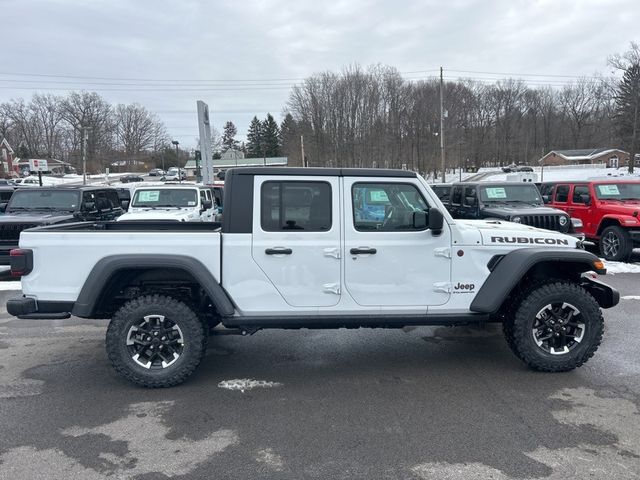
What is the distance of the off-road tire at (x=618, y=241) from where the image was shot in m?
10.2

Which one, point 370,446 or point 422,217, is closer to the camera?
point 370,446

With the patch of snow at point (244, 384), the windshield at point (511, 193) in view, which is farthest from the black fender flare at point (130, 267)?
the windshield at point (511, 193)

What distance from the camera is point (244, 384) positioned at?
4285 mm

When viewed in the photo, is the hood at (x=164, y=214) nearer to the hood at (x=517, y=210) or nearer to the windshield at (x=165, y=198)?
the windshield at (x=165, y=198)

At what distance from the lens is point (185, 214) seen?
10.9 m

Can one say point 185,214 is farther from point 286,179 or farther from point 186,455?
point 186,455

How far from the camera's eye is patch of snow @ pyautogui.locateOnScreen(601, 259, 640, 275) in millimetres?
9281

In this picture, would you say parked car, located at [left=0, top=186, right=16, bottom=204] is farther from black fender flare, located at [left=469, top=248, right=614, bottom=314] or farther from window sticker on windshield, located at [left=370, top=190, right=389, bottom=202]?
black fender flare, located at [left=469, top=248, right=614, bottom=314]

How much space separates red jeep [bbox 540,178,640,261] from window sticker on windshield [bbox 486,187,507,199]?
1.84 m

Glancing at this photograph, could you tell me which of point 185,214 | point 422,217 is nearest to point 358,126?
point 185,214

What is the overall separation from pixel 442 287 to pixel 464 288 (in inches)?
8.0

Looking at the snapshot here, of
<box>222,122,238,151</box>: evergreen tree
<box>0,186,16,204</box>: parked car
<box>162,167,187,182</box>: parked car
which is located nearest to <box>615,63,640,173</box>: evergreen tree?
<box>162,167,187,182</box>: parked car

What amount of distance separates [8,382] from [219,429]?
2.33 meters

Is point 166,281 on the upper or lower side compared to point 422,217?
lower
